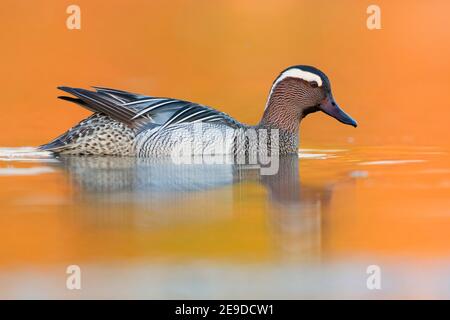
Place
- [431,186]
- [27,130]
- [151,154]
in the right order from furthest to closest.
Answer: [27,130] → [151,154] → [431,186]

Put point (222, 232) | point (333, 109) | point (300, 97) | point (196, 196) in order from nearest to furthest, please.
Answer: point (222, 232), point (196, 196), point (333, 109), point (300, 97)

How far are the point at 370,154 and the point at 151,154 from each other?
244cm

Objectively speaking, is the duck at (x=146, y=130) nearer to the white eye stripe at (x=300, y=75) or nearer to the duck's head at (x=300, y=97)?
the duck's head at (x=300, y=97)

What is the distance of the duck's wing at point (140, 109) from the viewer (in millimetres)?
9773

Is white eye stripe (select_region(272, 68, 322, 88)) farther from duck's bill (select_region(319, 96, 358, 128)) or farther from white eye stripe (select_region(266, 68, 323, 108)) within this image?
duck's bill (select_region(319, 96, 358, 128))

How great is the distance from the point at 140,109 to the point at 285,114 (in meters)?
1.70

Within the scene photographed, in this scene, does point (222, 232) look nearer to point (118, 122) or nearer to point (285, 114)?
point (118, 122)

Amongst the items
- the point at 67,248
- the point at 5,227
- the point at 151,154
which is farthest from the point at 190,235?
the point at 151,154

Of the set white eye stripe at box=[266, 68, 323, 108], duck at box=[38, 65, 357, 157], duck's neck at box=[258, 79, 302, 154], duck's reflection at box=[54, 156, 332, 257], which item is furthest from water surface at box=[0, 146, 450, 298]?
white eye stripe at box=[266, 68, 323, 108]

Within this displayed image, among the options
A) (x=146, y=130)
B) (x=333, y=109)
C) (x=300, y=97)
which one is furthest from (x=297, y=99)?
(x=146, y=130)

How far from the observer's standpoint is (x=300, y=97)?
10.4 metres

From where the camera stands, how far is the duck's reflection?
581cm

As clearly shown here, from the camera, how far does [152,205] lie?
21.1 ft

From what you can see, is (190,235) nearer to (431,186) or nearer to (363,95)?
(431,186)
